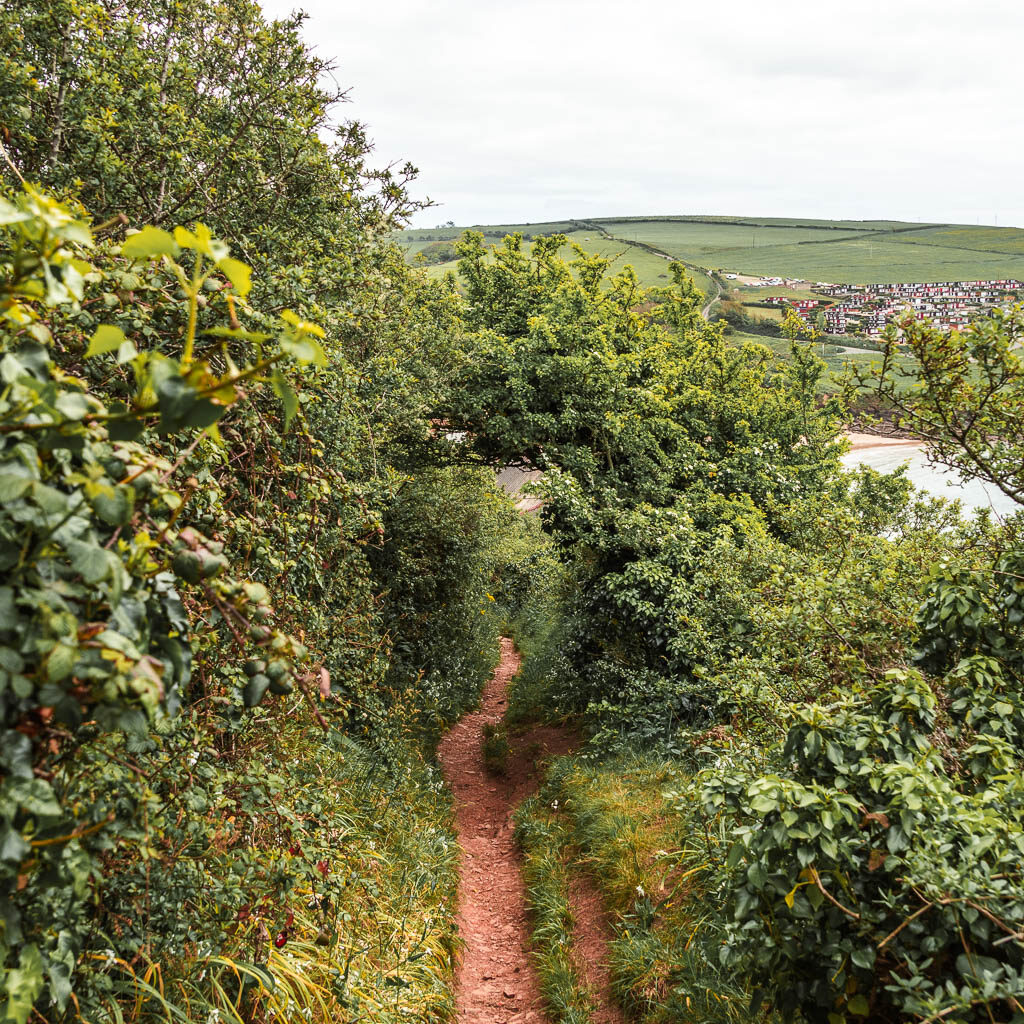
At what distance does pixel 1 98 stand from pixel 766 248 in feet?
230

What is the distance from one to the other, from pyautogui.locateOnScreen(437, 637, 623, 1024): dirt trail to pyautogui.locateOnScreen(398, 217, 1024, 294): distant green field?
2618cm

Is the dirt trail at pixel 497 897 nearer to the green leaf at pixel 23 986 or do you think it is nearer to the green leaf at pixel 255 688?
the green leaf at pixel 23 986

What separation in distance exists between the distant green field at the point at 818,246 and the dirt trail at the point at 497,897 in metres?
26.2

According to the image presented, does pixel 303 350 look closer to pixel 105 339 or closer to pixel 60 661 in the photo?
pixel 105 339

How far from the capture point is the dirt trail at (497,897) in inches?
224

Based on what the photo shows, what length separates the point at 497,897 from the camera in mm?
7305

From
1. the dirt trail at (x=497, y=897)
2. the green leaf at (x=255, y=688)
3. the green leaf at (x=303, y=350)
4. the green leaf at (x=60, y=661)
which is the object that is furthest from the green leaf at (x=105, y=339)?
the dirt trail at (x=497, y=897)

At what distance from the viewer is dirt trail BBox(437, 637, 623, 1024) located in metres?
5.69

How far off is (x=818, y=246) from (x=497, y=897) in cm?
6765

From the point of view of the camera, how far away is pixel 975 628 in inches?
144

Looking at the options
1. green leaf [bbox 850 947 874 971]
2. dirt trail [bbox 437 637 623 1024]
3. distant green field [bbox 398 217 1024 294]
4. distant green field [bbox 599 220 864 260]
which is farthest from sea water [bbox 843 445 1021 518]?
distant green field [bbox 599 220 864 260]

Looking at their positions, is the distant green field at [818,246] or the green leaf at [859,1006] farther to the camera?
the distant green field at [818,246]

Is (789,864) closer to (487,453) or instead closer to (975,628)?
(975,628)

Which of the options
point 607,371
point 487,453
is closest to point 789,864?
point 607,371
